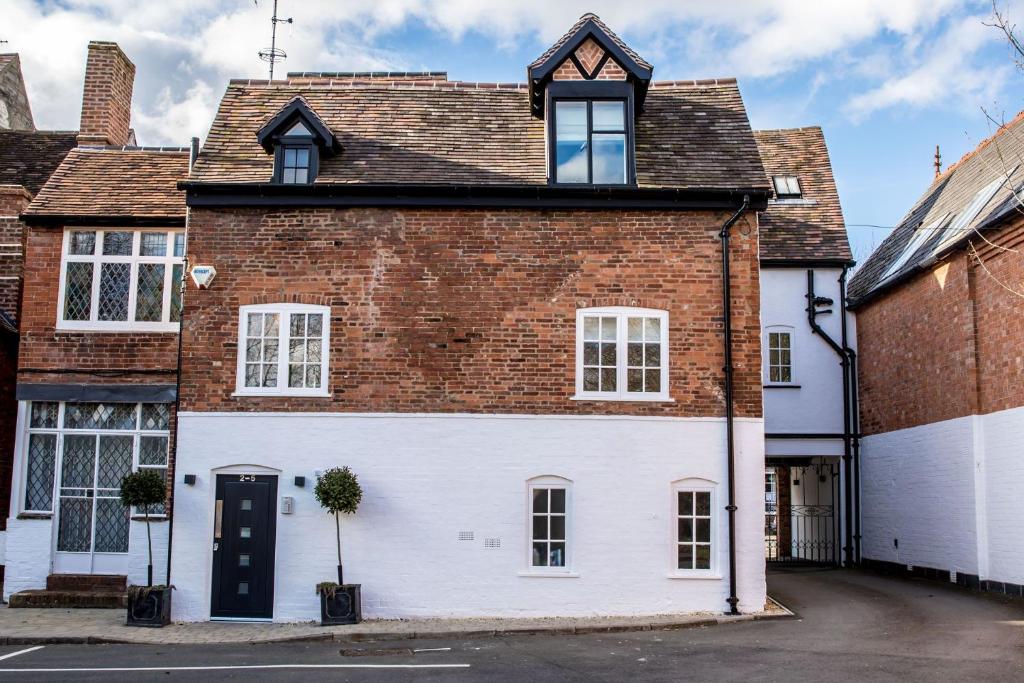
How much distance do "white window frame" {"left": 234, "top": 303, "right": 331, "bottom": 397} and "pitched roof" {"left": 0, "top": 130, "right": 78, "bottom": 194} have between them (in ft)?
23.3

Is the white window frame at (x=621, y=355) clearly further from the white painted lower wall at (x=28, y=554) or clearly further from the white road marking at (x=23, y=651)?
the white road marking at (x=23, y=651)

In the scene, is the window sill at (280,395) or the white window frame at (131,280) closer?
the window sill at (280,395)

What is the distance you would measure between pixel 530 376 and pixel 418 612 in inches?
153

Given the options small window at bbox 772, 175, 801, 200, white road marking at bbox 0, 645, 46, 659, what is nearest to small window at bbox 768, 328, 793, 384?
small window at bbox 772, 175, 801, 200

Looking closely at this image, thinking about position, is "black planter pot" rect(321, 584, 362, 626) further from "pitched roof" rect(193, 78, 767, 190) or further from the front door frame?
"pitched roof" rect(193, 78, 767, 190)

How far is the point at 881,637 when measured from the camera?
42.9 feet

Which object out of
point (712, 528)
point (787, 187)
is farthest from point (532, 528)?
point (787, 187)

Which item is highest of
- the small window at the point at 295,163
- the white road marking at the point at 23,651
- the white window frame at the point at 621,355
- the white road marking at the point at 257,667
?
the small window at the point at 295,163

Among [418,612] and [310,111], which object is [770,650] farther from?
[310,111]

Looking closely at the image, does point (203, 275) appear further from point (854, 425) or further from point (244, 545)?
point (854, 425)

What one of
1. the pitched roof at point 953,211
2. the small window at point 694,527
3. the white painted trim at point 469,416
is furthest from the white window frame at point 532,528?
the pitched roof at point 953,211

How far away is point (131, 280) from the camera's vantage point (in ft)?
55.1

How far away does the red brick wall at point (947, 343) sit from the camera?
650 inches

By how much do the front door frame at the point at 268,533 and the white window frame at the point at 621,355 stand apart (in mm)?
4808
